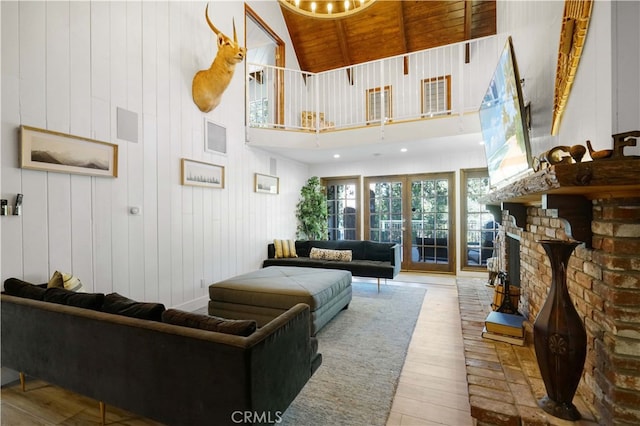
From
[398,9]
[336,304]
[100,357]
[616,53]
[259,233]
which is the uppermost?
[398,9]

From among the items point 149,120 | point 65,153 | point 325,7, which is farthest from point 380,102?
point 65,153

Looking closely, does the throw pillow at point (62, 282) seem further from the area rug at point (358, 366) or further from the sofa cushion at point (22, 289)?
the area rug at point (358, 366)

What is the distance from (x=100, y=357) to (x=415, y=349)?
2.40 m

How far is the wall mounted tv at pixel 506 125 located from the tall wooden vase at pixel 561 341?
2.69 ft

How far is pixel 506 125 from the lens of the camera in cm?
221

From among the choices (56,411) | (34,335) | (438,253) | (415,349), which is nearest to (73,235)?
(34,335)

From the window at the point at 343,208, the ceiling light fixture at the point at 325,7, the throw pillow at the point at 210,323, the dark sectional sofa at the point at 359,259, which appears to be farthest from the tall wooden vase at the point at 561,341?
the window at the point at 343,208

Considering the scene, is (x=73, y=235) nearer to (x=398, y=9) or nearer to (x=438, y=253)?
(x=438, y=253)

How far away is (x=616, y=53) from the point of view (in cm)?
115

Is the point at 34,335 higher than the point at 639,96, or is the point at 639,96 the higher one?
the point at 639,96

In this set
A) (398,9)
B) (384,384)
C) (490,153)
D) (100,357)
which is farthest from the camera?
(398,9)

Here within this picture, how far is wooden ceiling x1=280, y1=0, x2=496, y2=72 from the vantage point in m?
5.46

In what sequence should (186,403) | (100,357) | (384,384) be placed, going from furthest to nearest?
1. (384,384)
2. (100,357)
3. (186,403)

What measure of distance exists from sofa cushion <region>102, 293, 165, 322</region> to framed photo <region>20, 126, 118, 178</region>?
5.09ft
